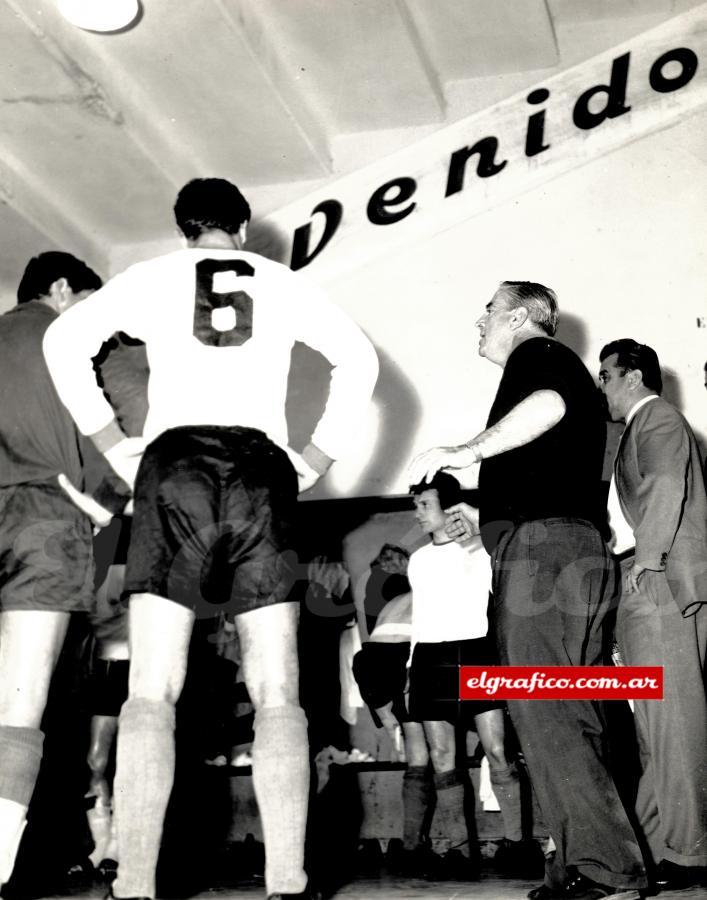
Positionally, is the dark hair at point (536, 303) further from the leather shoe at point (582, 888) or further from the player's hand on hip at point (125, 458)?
the leather shoe at point (582, 888)

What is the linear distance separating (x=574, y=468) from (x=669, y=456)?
23.7 inches

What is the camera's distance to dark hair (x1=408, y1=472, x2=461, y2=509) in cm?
366

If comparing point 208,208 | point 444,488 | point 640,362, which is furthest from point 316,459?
point 444,488

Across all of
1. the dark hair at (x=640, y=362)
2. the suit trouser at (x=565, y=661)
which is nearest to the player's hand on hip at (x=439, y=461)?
the suit trouser at (x=565, y=661)

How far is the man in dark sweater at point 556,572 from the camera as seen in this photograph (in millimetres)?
1921

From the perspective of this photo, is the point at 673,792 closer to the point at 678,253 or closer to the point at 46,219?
the point at 678,253

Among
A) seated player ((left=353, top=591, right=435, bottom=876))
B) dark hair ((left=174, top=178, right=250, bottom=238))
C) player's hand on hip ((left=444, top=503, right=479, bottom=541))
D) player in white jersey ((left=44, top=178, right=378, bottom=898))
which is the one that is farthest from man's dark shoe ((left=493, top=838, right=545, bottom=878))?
dark hair ((left=174, top=178, right=250, bottom=238))

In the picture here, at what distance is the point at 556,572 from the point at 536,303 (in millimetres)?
712

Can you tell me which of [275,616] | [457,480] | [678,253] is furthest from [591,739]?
[678,253]

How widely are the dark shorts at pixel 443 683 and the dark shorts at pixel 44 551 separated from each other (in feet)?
4.46

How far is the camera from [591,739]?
199 centimetres

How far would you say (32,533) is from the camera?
7.52 feet

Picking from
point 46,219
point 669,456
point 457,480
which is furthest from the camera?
point 46,219

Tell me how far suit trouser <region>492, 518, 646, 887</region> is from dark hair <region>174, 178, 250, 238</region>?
931mm
